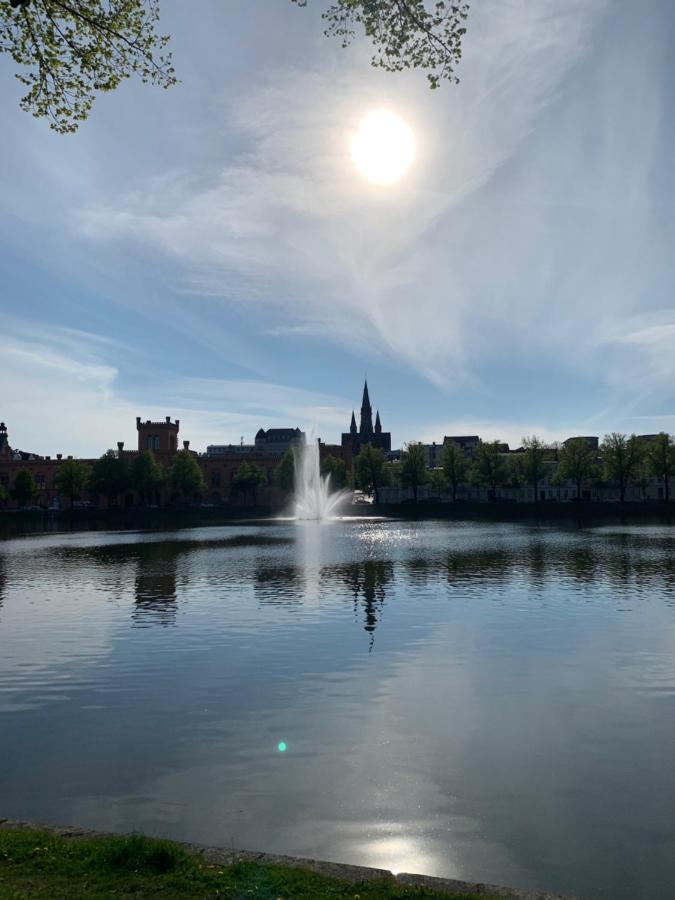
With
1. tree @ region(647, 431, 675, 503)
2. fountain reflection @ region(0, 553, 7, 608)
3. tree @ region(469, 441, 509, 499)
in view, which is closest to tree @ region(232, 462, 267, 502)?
tree @ region(469, 441, 509, 499)

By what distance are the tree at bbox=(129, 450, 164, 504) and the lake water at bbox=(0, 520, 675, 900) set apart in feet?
356

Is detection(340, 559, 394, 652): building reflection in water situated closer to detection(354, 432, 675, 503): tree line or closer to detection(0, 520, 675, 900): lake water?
detection(0, 520, 675, 900): lake water

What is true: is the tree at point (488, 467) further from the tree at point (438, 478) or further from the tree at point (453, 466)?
the tree at point (438, 478)

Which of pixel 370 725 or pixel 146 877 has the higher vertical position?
pixel 146 877

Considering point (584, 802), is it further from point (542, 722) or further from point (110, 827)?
point (110, 827)

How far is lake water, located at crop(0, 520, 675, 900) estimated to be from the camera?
913 cm

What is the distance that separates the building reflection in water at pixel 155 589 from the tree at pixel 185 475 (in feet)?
301

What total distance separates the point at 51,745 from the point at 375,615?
13722 millimetres

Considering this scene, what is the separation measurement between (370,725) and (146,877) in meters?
6.84

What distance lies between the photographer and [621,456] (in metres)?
118

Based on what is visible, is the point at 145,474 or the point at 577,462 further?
the point at 145,474

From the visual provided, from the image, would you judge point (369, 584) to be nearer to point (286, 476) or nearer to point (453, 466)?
point (453, 466)

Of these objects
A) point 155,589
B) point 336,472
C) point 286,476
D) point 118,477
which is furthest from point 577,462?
point 155,589

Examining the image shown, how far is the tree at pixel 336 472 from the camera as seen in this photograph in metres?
144
